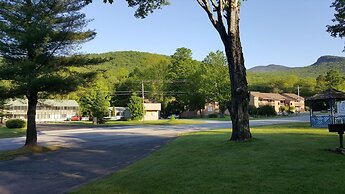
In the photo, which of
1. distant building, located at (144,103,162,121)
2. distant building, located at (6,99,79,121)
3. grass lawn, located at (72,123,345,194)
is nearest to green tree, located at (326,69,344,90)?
distant building, located at (144,103,162,121)

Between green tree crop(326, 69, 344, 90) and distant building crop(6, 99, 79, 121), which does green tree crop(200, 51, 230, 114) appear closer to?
green tree crop(326, 69, 344, 90)

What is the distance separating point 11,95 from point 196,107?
70324 mm

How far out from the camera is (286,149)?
11383 millimetres

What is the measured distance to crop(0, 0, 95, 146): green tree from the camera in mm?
18891

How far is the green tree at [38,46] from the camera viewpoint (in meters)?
18.9

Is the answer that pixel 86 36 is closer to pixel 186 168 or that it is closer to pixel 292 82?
pixel 186 168

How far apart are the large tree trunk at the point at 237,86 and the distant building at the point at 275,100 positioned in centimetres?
8869

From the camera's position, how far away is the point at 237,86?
1525cm

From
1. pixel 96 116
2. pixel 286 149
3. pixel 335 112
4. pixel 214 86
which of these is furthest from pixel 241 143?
pixel 214 86

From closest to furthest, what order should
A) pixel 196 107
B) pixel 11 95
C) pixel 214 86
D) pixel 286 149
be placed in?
pixel 286 149 < pixel 11 95 < pixel 214 86 < pixel 196 107

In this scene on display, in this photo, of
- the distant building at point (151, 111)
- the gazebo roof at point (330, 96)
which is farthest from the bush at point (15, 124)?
the gazebo roof at point (330, 96)

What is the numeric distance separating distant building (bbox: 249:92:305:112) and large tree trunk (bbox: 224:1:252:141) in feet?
291

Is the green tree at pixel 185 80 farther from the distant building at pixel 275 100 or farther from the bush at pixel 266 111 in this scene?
the distant building at pixel 275 100

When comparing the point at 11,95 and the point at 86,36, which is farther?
the point at 86,36
